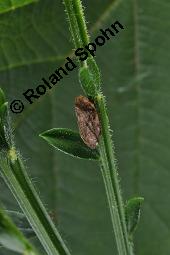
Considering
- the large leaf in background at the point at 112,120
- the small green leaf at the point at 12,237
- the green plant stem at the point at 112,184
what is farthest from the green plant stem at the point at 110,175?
the large leaf in background at the point at 112,120

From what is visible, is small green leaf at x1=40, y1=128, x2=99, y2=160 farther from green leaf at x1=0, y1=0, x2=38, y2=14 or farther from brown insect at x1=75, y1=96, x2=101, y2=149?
green leaf at x1=0, y1=0, x2=38, y2=14

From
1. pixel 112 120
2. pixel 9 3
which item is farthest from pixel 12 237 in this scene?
pixel 112 120

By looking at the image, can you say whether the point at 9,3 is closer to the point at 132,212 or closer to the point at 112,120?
the point at 132,212

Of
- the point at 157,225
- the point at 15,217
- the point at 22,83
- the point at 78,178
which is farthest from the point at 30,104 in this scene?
the point at 15,217

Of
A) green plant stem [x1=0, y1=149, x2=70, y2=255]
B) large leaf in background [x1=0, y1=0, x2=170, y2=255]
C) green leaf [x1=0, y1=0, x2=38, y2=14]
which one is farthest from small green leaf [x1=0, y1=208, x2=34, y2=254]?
large leaf in background [x1=0, y1=0, x2=170, y2=255]

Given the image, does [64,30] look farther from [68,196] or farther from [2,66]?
[68,196]

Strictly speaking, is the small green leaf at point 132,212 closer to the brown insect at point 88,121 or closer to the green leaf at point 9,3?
the brown insect at point 88,121
